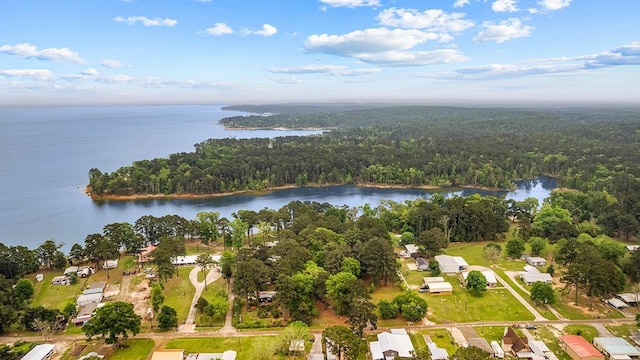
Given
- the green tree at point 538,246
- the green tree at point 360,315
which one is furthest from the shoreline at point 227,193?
the green tree at point 360,315

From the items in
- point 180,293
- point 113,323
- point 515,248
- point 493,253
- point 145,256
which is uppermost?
point 113,323

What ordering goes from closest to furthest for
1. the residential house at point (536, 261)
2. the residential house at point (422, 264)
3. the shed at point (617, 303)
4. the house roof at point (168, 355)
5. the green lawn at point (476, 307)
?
the house roof at point (168, 355)
the green lawn at point (476, 307)
the shed at point (617, 303)
the residential house at point (422, 264)
the residential house at point (536, 261)

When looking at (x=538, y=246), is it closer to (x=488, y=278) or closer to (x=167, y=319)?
(x=488, y=278)

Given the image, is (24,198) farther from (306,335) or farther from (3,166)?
(306,335)

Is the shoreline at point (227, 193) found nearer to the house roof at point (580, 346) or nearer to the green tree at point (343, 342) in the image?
the green tree at point (343, 342)

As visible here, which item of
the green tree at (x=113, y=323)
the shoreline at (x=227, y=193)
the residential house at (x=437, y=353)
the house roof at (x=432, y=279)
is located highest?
the green tree at (x=113, y=323)

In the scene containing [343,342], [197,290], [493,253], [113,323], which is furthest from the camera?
[493,253]

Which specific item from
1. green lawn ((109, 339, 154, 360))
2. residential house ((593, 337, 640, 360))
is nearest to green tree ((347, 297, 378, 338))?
green lawn ((109, 339, 154, 360))

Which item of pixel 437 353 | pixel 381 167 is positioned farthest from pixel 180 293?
pixel 381 167
